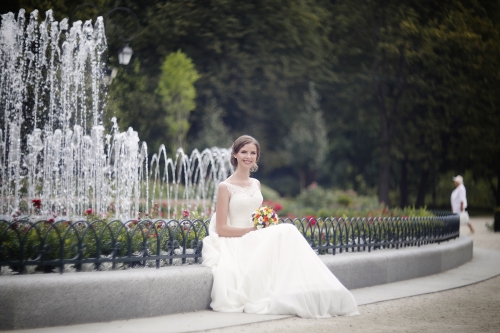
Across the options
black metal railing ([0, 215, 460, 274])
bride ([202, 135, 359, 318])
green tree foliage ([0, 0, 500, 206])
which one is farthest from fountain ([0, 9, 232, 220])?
bride ([202, 135, 359, 318])

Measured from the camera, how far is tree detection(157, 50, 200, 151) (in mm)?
35875

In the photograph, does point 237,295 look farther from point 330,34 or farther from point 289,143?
point 289,143

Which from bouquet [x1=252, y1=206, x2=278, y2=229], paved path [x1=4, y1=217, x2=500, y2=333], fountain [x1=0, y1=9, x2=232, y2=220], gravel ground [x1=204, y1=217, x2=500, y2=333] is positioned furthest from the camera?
fountain [x1=0, y1=9, x2=232, y2=220]

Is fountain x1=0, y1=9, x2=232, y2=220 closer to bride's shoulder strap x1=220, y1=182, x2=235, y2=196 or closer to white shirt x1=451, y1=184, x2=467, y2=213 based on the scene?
white shirt x1=451, y1=184, x2=467, y2=213

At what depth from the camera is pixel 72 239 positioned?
745 cm

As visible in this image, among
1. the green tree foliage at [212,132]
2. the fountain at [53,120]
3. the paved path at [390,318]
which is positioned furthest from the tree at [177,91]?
the paved path at [390,318]

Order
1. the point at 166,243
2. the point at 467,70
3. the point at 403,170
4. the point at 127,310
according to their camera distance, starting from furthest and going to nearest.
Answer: the point at 403,170 < the point at 467,70 < the point at 166,243 < the point at 127,310

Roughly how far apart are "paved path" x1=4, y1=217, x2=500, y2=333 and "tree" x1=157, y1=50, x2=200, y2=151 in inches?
1020

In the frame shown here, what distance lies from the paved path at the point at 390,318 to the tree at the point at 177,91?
25.9 metres

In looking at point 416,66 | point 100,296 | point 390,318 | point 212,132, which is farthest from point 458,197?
point 212,132

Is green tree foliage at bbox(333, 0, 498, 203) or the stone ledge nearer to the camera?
the stone ledge

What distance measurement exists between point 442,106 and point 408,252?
2147 cm

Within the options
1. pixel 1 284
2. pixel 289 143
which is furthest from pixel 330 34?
pixel 1 284

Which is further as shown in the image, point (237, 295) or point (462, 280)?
point (462, 280)
